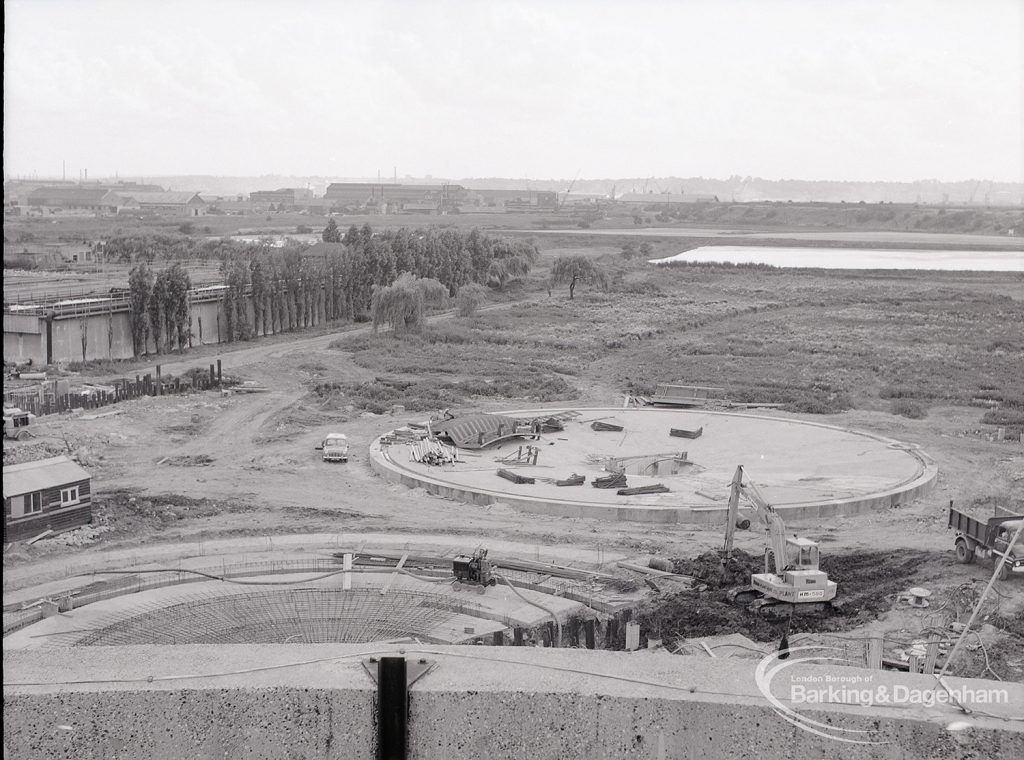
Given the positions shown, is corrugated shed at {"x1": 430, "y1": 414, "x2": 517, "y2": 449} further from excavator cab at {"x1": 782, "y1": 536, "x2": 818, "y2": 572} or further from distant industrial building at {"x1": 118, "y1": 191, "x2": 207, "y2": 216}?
distant industrial building at {"x1": 118, "y1": 191, "x2": 207, "y2": 216}

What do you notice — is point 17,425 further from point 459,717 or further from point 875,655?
point 459,717

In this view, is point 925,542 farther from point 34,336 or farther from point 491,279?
point 491,279

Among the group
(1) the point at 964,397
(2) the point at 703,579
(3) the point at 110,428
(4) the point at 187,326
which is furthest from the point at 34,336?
(1) the point at 964,397

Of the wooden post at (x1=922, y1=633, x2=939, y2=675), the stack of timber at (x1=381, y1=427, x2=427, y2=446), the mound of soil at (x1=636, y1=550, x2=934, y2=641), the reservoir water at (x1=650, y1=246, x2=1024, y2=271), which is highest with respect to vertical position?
the reservoir water at (x1=650, y1=246, x2=1024, y2=271)

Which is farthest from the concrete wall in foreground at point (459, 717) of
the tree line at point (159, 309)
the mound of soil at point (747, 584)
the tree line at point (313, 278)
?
the tree line at point (313, 278)

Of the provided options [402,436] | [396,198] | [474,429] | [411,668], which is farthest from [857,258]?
[411,668]

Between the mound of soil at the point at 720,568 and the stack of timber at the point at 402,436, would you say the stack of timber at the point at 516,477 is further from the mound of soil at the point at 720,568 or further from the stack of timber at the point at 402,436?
the mound of soil at the point at 720,568

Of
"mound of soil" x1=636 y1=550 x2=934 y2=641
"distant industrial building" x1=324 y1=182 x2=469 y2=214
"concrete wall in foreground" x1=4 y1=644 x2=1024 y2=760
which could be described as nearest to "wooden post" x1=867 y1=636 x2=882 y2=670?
"mound of soil" x1=636 y1=550 x2=934 y2=641
